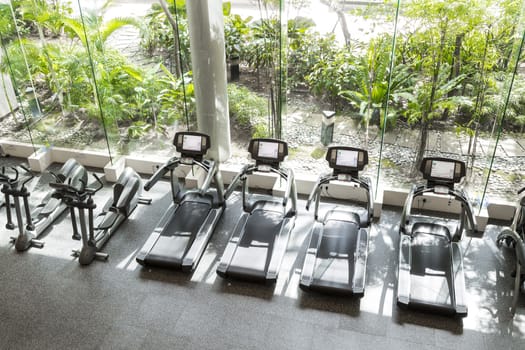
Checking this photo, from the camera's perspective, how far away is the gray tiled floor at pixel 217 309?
484cm

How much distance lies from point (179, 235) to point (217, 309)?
1182mm

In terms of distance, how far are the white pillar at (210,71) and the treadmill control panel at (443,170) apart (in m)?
2.75

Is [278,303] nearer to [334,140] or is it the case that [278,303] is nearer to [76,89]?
[334,140]

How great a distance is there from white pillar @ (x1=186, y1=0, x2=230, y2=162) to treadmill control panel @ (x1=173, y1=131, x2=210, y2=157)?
0.67 meters

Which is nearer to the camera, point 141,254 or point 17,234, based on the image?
point 141,254

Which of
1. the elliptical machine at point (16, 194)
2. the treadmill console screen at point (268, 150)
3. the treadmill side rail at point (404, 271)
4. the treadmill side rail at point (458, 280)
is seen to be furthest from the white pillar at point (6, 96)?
the treadmill side rail at point (458, 280)

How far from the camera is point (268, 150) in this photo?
6270mm

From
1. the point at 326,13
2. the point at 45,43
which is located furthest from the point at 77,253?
the point at 326,13

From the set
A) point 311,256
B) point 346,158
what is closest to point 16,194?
point 311,256

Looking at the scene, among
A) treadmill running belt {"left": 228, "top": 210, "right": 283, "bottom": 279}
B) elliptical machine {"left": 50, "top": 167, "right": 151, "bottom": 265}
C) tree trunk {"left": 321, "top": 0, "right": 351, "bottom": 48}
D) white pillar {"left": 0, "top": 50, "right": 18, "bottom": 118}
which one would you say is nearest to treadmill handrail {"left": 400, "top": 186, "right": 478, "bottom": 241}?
treadmill running belt {"left": 228, "top": 210, "right": 283, "bottom": 279}

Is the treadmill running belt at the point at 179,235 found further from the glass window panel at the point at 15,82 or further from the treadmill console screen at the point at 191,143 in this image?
the glass window panel at the point at 15,82

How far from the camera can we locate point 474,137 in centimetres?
620

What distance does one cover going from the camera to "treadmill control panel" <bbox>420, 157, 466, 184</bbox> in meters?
5.76

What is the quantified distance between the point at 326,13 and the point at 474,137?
227 cm
